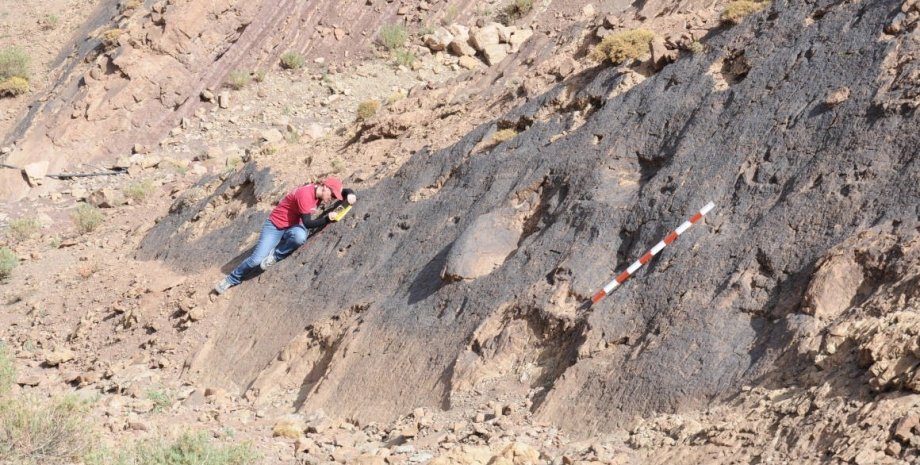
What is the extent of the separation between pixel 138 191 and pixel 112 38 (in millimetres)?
4797

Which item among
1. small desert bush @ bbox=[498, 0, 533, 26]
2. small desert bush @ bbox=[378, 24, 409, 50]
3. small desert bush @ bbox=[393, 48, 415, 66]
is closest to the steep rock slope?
small desert bush @ bbox=[498, 0, 533, 26]

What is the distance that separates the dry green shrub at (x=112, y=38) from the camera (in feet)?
61.9

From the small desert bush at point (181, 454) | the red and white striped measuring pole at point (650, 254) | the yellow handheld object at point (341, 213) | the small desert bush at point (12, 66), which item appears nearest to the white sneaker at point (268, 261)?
the yellow handheld object at point (341, 213)

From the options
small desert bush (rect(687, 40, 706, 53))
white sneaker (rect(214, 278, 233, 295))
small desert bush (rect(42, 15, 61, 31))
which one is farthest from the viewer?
small desert bush (rect(42, 15, 61, 31))

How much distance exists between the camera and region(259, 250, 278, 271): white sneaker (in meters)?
10.2

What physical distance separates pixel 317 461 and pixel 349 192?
3967 millimetres

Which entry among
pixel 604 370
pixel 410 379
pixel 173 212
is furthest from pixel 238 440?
pixel 173 212

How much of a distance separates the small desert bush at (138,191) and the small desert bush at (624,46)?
9.04 m

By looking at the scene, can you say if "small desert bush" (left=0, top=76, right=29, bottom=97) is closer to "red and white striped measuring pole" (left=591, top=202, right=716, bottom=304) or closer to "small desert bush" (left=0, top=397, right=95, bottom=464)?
"small desert bush" (left=0, top=397, right=95, bottom=464)

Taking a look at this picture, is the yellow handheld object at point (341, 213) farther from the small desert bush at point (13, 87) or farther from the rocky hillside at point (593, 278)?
the small desert bush at point (13, 87)

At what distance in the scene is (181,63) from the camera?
742 inches

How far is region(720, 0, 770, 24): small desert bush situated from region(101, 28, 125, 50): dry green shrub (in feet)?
45.5

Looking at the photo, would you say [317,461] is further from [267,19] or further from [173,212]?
[267,19]

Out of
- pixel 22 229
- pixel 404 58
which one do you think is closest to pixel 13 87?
pixel 22 229
